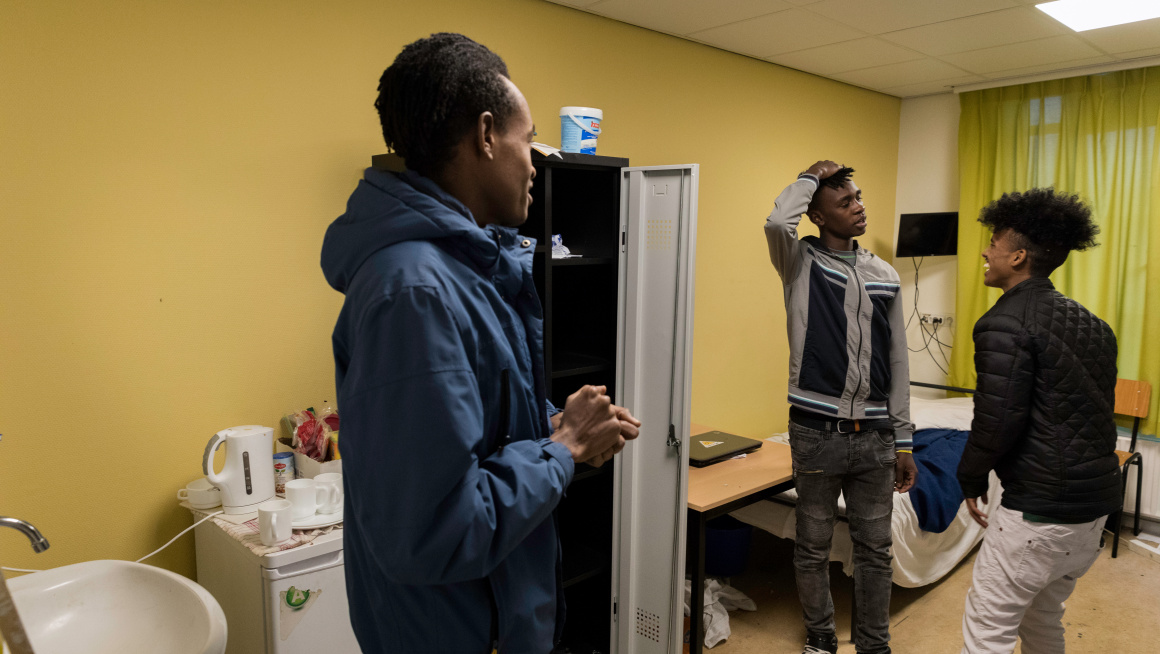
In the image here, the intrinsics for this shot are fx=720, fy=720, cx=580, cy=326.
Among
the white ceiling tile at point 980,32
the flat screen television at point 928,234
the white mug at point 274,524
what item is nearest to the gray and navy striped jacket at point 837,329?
the white ceiling tile at point 980,32

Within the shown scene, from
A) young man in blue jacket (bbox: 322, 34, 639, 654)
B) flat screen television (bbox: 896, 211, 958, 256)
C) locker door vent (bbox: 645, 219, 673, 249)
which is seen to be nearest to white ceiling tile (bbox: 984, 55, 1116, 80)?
flat screen television (bbox: 896, 211, 958, 256)

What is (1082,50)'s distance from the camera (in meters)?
3.47

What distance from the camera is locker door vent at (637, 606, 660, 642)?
2.24 metres

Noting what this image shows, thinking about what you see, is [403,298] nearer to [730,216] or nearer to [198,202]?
[198,202]

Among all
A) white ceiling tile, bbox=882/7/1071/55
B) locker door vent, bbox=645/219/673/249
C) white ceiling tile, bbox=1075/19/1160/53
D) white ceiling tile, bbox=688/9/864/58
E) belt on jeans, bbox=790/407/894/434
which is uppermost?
white ceiling tile, bbox=1075/19/1160/53

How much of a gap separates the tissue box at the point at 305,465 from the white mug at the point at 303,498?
0.12m

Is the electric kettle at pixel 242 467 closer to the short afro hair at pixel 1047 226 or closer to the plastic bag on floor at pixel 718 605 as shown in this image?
the plastic bag on floor at pixel 718 605

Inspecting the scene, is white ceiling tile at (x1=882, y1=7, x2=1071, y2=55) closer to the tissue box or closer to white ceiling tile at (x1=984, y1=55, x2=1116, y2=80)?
white ceiling tile at (x1=984, y1=55, x2=1116, y2=80)

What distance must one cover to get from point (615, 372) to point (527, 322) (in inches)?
45.6

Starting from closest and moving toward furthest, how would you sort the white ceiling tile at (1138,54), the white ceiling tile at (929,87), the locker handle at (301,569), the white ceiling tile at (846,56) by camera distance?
1. the locker handle at (301,569)
2. the white ceiling tile at (846,56)
3. the white ceiling tile at (1138,54)
4. the white ceiling tile at (929,87)

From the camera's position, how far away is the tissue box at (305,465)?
2.01m

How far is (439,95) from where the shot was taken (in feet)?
3.09

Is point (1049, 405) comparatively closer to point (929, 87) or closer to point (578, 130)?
point (578, 130)

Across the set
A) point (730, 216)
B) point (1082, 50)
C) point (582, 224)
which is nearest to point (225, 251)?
point (582, 224)
